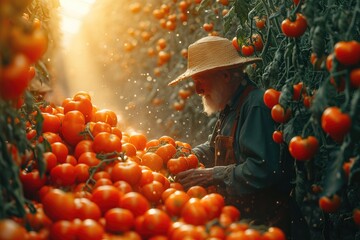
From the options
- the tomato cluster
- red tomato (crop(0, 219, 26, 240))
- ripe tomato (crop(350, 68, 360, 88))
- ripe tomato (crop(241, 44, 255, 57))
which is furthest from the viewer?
ripe tomato (crop(241, 44, 255, 57))

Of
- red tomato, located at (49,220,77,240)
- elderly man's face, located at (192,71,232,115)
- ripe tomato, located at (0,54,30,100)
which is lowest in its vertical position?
red tomato, located at (49,220,77,240)

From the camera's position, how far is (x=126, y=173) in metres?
1.85

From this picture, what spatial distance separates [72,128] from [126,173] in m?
0.46

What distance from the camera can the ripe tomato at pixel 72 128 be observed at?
2.11 m

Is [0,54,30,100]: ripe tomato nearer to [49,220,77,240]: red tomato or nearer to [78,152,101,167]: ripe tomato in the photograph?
[49,220,77,240]: red tomato

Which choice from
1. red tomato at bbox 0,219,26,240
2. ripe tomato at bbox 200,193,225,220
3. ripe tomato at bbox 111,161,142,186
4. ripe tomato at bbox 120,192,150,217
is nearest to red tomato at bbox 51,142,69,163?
ripe tomato at bbox 111,161,142,186

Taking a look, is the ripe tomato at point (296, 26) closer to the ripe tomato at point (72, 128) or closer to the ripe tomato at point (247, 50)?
the ripe tomato at point (247, 50)

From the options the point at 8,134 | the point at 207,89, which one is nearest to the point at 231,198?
the point at 207,89

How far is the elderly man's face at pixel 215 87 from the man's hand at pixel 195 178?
1.87ft

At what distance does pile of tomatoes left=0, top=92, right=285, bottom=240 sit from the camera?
1.44 m

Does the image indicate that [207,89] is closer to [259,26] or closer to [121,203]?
[259,26]

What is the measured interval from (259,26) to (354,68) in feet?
4.18

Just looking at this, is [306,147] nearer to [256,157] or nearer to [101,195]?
[256,157]

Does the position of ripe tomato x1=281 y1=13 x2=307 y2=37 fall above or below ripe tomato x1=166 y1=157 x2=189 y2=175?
above
